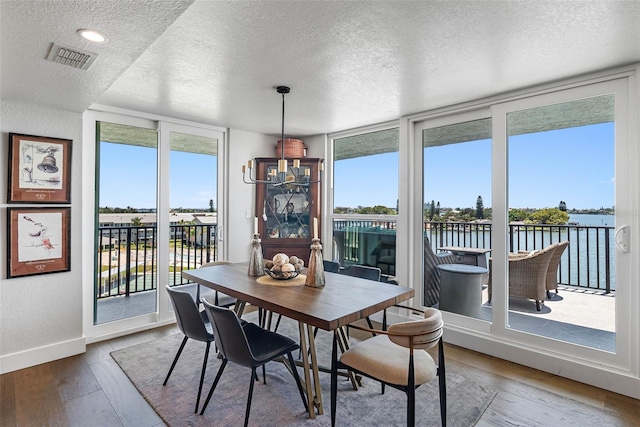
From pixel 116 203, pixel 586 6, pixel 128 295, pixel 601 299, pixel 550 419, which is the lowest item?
pixel 550 419

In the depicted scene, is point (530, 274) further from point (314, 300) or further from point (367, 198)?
point (314, 300)

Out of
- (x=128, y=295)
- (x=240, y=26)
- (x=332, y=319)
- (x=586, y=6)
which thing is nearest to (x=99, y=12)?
(x=240, y=26)

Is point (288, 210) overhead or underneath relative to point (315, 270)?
overhead

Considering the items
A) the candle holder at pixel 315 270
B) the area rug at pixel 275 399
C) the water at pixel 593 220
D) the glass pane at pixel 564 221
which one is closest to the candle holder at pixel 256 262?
the candle holder at pixel 315 270

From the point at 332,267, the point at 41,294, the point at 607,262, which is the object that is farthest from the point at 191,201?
the point at 607,262

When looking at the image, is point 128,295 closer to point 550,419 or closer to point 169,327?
point 169,327

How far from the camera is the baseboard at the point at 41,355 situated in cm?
269

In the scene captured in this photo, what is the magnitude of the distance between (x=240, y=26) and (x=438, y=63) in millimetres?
→ 1388

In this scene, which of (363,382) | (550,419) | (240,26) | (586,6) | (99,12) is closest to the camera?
(99,12)

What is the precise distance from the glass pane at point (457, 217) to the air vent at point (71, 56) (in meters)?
3.11

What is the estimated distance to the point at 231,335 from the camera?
1.90 metres

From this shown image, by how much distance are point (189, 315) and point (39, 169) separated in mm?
1936

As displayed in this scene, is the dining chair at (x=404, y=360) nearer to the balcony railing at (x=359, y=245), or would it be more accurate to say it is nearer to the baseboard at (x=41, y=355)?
the balcony railing at (x=359, y=245)

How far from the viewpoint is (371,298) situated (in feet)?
6.98
